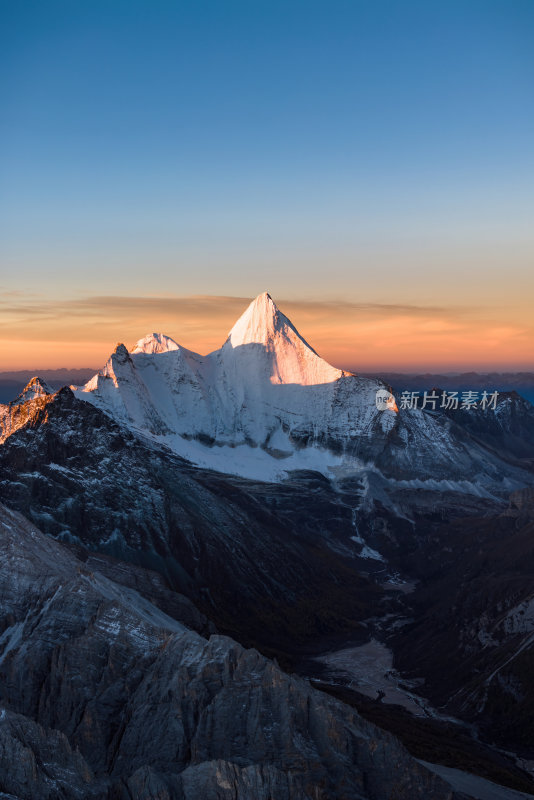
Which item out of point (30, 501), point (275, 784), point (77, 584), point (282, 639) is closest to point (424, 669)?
point (282, 639)

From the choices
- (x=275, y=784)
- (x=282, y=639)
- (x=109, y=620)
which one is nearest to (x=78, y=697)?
(x=109, y=620)

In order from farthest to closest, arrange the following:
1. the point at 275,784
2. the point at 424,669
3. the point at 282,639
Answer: the point at 282,639 → the point at 424,669 → the point at 275,784

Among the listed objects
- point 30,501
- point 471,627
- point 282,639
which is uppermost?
point 30,501

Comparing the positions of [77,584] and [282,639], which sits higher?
[77,584]

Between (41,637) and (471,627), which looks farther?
(471,627)

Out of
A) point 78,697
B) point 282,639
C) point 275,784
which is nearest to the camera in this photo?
point 275,784

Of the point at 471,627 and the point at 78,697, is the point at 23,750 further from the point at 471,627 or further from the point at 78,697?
the point at 471,627
